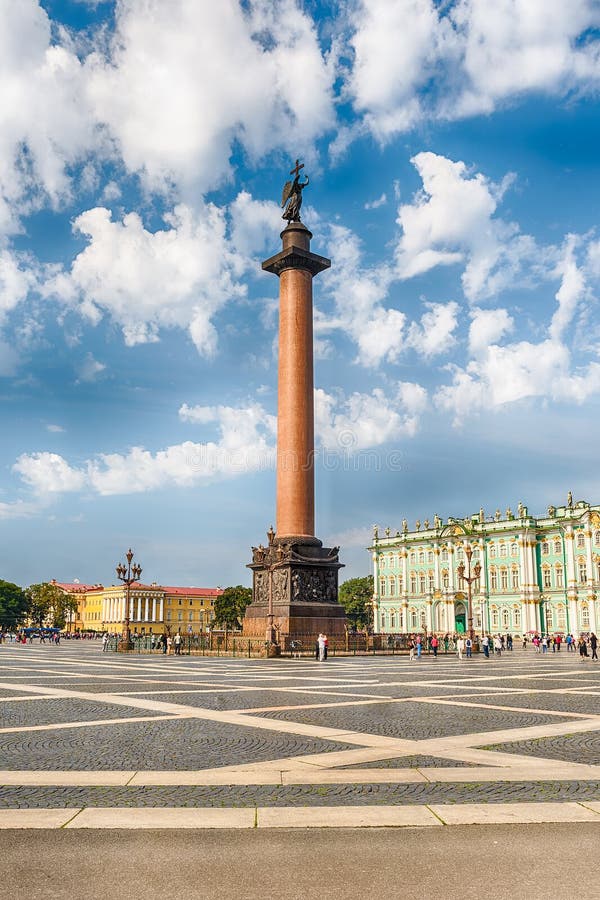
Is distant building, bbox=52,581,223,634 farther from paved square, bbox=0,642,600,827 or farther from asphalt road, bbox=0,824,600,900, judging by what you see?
asphalt road, bbox=0,824,600,900

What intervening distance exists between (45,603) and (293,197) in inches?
4022

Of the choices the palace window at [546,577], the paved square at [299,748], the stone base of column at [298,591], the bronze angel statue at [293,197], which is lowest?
the paved square at [299,748]

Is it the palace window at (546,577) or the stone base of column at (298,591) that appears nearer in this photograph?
the stone base of column at (298,591)

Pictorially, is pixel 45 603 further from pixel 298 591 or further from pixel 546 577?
pixel 298 591

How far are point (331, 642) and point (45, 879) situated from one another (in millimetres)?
37897

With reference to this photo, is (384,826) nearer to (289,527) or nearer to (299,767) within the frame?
(299,767)

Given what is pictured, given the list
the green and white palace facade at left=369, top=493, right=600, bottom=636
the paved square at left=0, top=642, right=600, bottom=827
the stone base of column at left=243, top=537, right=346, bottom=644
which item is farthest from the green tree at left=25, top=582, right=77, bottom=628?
the paved square at left=0, top=642, right=600, bottom=827

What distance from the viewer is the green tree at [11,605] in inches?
5133

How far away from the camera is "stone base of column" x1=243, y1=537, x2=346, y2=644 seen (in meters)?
41.5

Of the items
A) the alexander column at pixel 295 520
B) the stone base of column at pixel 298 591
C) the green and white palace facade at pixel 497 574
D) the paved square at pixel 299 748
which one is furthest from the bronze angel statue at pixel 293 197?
the green and white palace facade at pixel 497 574

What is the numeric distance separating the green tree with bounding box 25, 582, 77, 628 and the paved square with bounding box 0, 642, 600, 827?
120 metres

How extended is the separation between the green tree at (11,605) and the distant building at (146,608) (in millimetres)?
20685

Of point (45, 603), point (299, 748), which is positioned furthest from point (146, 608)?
point (299, 748)

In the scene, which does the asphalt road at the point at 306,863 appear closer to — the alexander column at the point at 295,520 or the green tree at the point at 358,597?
the alexander column at the point at 295,520
